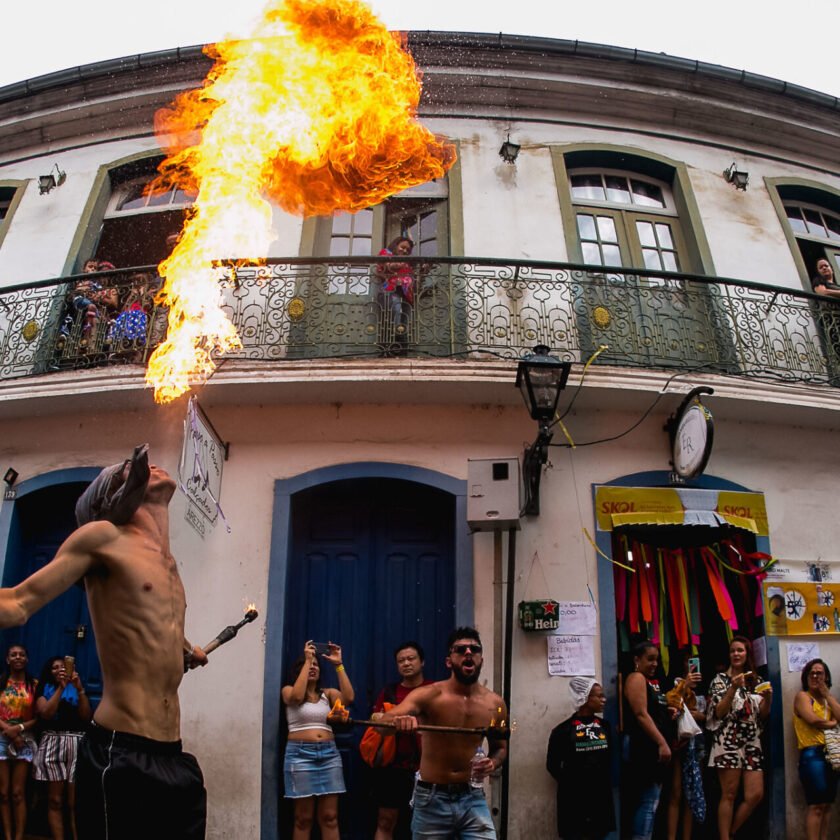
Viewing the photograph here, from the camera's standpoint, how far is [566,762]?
6285 millimetres

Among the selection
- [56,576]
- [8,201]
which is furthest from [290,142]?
[56,576]

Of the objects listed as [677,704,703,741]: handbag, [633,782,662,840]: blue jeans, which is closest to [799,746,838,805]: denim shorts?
[677,704,703,741]: handbag

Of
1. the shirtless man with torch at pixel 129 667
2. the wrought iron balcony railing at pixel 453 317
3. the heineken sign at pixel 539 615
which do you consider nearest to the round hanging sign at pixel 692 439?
the wrought iron balcony railing at pixel 453 317

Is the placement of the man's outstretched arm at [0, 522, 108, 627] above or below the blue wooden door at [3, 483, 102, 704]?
below

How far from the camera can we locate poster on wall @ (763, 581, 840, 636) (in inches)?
299

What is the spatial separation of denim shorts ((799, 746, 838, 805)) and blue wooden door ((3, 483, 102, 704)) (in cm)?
679

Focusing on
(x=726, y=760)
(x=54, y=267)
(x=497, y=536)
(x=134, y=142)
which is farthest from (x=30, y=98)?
(x=726, y=760)

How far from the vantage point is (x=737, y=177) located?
32.8 feet

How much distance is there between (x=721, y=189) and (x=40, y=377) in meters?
8.71

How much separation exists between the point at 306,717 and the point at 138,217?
273 inches

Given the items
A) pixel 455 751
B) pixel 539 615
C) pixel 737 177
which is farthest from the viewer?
pixel 737 177

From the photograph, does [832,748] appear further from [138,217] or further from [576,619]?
[138,217]

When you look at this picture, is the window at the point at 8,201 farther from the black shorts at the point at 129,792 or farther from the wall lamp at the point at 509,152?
the black shorts at the point at 129,792

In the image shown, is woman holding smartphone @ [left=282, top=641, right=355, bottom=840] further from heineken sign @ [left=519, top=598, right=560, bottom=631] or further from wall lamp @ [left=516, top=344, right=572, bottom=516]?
wall lamp @ [left=516, top=344, right=572, bottom=516]
